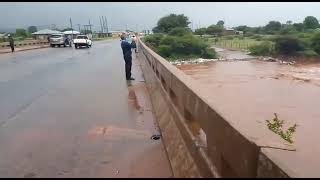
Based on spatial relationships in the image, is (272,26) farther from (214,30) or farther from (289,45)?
(289,45)

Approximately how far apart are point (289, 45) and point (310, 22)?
4900cm

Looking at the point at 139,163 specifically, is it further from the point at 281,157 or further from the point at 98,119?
the point at 281,157

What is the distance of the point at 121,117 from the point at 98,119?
1.73 ft

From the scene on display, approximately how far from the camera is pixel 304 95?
18.7m

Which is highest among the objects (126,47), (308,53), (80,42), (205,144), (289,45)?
(126,47)

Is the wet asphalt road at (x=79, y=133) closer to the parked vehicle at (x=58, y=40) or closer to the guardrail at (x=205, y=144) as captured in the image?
the guardrail at (x=205, y=144)

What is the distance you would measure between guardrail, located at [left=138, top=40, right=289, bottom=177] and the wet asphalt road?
408 millimetres

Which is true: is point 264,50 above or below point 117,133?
below

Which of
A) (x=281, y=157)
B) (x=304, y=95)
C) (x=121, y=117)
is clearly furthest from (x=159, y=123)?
(x=304, y=95)

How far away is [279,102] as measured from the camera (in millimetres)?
16641

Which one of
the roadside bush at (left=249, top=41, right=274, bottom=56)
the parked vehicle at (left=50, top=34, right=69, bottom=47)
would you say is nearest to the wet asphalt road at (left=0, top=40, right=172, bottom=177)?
the roadside bush at (left=249, top=41, right=274, bottom=56)

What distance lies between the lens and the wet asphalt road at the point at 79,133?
16.7ft

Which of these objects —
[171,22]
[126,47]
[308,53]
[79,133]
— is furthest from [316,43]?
[171,22]

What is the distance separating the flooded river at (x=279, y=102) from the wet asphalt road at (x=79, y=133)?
1.47 metres
